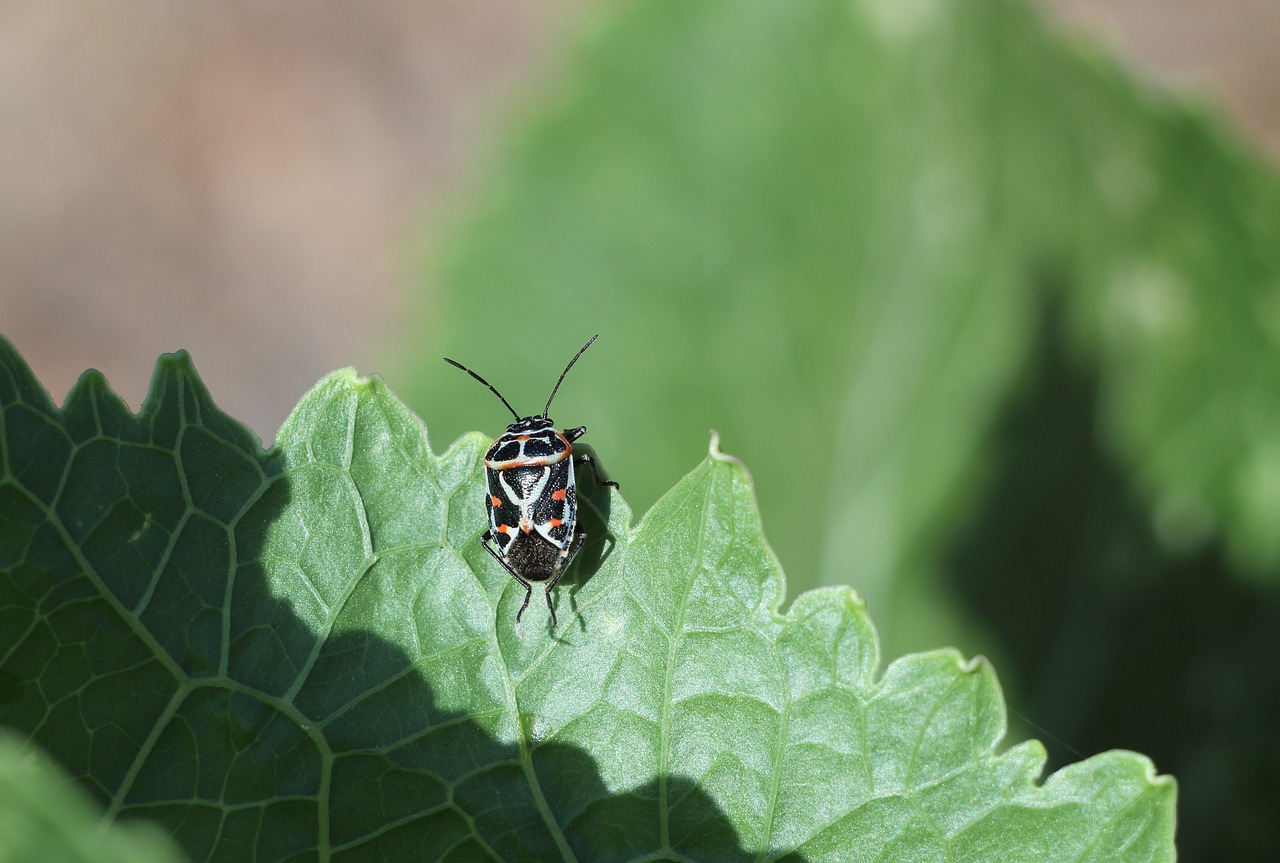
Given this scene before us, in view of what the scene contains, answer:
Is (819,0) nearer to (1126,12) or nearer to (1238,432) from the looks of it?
(1238,432)

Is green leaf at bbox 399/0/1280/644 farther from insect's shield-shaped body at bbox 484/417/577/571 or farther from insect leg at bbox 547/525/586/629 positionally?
insect leg at bbox 547/525/586/629

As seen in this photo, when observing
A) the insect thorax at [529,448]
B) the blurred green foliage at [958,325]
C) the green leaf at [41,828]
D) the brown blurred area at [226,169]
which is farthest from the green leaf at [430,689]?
the brown blurred area at [226,169]

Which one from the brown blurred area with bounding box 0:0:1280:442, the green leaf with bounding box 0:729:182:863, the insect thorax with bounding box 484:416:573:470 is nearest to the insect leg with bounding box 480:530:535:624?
the insect thorax with bounding box 484:416:573:470

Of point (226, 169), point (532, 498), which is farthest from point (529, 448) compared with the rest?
point (226, 169)

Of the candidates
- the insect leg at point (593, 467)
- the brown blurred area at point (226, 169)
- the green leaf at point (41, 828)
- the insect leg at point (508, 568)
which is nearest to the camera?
the green leaf at point (41, 828)

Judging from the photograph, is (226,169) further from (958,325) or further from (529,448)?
(529,448)

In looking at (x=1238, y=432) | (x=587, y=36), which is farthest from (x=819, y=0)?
(x=1238, y=432)

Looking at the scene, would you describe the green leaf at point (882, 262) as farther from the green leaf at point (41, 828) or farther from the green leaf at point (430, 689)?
the green leaf at point (41, 828)
